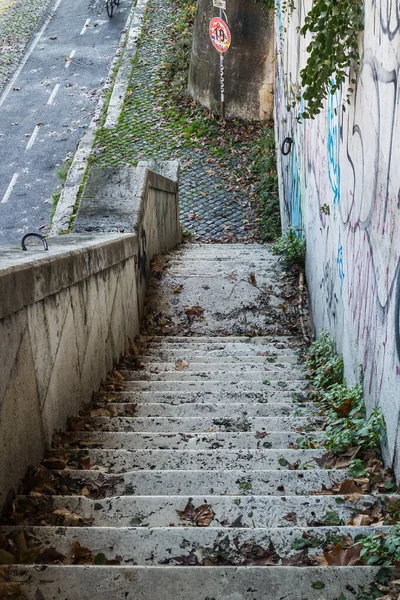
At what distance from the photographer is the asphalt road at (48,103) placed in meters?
12.4

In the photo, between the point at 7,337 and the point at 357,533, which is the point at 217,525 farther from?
the point at 7,337

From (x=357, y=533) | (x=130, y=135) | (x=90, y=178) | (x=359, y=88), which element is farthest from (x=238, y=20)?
(x=357, y=533)

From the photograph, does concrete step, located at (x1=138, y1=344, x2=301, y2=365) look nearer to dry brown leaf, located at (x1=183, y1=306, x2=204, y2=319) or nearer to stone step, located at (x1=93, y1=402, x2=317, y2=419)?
dry brown leaf, located at (x1=183, y1=306, x2=204, y2=319)

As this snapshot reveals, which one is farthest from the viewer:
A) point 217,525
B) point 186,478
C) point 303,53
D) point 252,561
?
point 303,53

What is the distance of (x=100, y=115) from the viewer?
1527 cm

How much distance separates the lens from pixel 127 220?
20.9 feet

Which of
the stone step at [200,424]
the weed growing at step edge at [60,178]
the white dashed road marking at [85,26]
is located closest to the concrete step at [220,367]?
the stone step at [200,424]

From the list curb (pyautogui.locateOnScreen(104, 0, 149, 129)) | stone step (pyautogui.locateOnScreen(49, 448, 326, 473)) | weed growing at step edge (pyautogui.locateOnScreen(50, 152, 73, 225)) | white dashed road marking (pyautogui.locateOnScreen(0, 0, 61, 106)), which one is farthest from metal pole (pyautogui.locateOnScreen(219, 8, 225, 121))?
stone step (pyautogui.locateOnScreen(49, 448, 326, 473))

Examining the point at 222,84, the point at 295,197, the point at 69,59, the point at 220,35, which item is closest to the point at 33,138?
the point at 222,84

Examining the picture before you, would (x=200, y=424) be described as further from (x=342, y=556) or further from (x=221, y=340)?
(x=221, y=340)

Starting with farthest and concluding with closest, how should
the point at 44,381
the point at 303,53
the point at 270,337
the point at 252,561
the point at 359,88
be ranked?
the point at 303,53, the point at 270,337, the point at 359,88, the point at 44,381, the point at 252,561

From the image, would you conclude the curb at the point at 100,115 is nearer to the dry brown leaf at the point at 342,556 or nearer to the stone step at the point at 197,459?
the stone step at the point at 197,459

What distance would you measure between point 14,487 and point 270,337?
14.4 feet

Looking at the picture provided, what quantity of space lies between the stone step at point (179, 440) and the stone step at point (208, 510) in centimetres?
78
